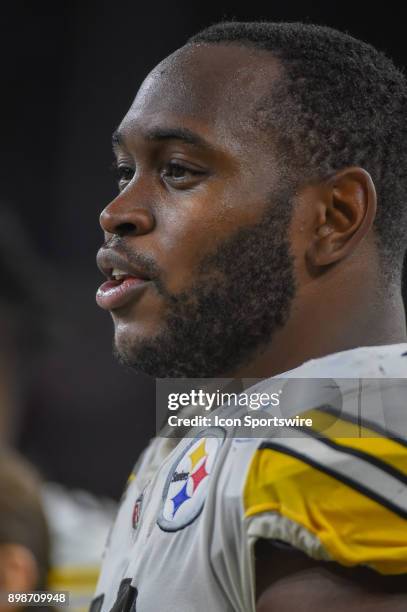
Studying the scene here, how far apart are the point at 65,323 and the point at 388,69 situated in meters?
2.20

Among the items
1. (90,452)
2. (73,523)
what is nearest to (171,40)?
(73,523)

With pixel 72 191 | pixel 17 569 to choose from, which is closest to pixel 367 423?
pixel 17 569

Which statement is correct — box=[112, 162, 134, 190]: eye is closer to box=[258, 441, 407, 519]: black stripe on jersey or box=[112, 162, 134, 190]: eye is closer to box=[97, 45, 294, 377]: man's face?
box=[97, 45, 294, 377]: man's face

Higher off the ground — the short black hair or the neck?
the short black hair

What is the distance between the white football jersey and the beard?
103mm

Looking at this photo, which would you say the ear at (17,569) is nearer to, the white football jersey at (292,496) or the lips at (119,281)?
the white football jersey at (292,496)

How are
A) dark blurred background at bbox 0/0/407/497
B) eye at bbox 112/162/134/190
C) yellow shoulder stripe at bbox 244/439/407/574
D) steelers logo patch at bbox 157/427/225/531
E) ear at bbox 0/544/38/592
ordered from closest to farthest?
yellow shoulder stripe at bbox 244/439/407/574
steelers logo patch at bbox 157/427/225/531
eye at bbox 112/162/134/190
ear at bbox 0/544/38/592
dark blurred background at bbox 0/0/407/497

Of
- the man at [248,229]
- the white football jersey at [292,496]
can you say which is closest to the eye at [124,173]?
the man at [248,229]

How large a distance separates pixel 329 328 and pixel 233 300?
0.13m

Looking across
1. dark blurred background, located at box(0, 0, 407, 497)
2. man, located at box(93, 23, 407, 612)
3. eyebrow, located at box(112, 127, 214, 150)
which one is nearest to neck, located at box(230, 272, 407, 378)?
man, located at box(93, 23, 407, 612)

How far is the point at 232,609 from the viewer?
1.05 meters

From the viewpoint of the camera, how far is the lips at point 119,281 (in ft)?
4.14

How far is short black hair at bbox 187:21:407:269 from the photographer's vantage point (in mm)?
1264

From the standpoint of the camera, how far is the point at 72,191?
3.26 metres
